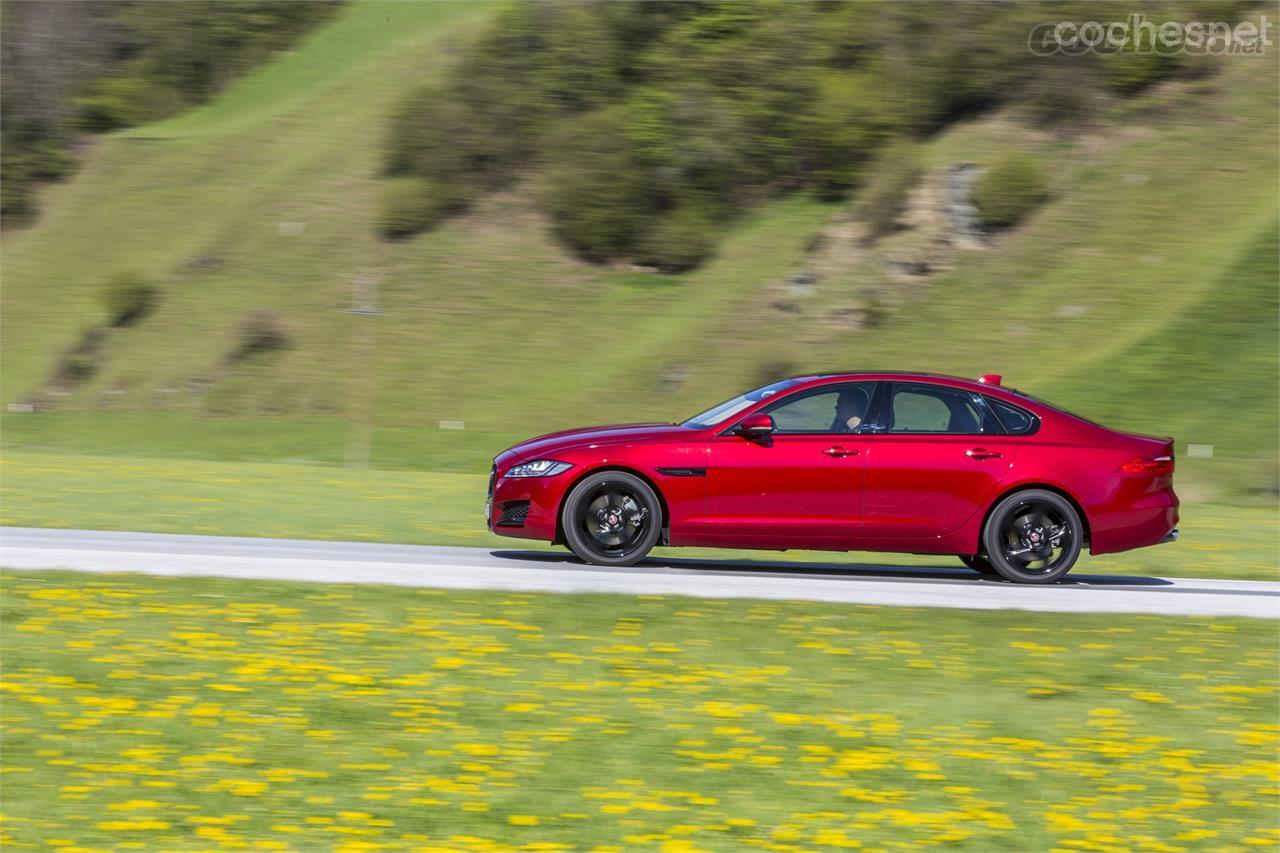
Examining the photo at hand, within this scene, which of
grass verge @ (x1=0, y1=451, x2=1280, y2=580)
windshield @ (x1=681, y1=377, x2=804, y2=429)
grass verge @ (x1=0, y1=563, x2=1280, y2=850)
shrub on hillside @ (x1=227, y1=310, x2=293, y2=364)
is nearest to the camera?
grass verge @ (x1=0, y1=563, x2=1280, y2=850)

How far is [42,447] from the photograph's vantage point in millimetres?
33781

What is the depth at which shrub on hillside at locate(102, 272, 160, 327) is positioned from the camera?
46562mm

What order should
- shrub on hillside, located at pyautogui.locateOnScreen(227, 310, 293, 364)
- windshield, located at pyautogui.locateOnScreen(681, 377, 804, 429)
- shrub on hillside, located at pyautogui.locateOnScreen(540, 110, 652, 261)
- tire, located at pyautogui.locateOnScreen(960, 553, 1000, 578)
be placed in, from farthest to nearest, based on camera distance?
shrub on hillside, located at pyautogui.locateOnScreen(540, 110, 652, 261) → shrub on hillside, located at pyautogui.locateOnScreen(227, 310, 293, 364) → tire, located at pyautogui.locateOnScreen(960, 553, 1000, 578) → windshield, located at pyautogui.locateOnScreen(681, 377, 804, 429)

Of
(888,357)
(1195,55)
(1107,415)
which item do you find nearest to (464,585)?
(1107,415)

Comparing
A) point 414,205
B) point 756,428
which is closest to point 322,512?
point 756,428

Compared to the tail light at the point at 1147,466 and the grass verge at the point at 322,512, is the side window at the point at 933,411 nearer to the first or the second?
the tail light at the point at 1147,466

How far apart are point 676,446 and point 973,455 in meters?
2.18

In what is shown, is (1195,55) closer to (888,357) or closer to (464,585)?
(888,357)

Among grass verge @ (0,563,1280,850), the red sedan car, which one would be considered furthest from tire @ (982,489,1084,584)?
grass verge @ (0,563,1280,850)

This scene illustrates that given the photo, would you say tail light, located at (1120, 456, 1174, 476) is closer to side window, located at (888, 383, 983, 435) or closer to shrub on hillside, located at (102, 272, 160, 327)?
side window, located at (888, 383, 983, 435)

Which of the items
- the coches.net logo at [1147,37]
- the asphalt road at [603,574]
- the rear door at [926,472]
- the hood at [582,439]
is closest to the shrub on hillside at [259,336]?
the coches.net logo at [1147,37]

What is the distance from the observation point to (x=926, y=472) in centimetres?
1103

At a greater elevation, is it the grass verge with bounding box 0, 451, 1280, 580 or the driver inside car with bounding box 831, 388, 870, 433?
the driver inside car with bounding box 831, 388, 870, 433

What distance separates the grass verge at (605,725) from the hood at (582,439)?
6.84ft
